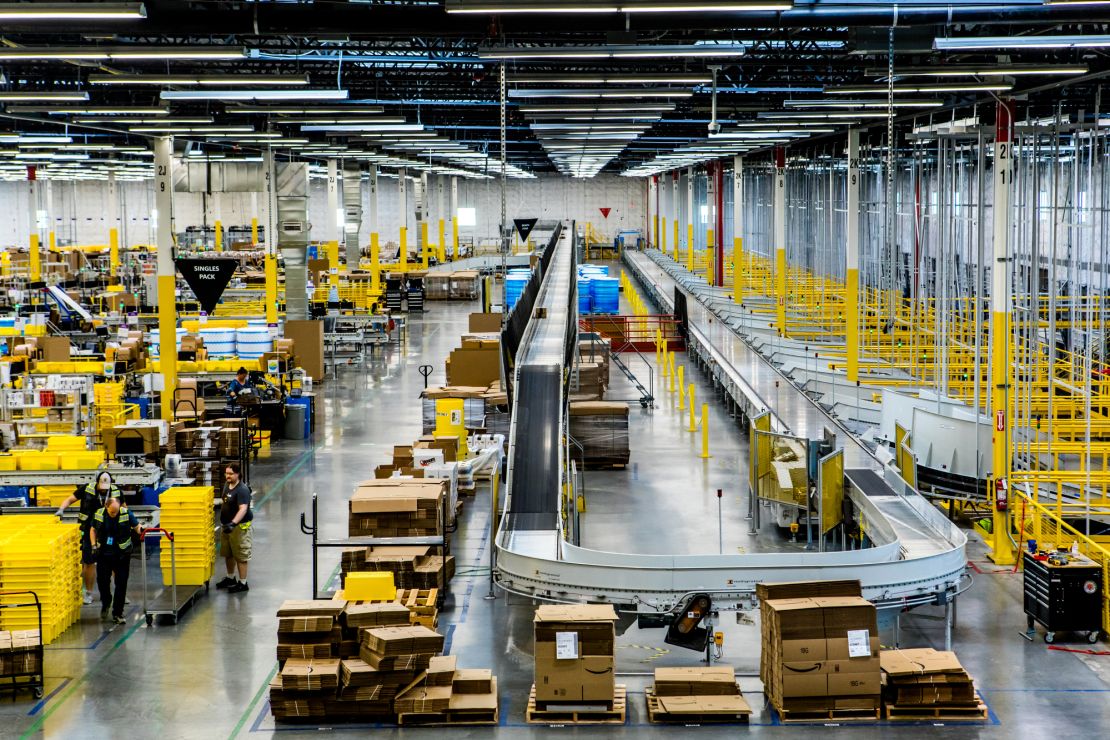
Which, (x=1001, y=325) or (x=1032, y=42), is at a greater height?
(x=1032, y=42)

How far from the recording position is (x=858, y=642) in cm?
936

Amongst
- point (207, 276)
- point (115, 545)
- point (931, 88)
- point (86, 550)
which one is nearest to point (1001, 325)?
point (931, 88)

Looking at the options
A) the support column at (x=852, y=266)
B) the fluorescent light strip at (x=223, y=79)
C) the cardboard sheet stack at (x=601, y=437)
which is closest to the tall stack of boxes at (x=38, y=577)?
the fluorescent light strip at (x=223, y=79)

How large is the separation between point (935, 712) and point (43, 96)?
1200 centimetres

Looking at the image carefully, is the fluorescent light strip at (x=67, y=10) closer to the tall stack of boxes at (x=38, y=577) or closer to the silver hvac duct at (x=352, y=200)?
the tall stack of boxes at (x=38, y=577)

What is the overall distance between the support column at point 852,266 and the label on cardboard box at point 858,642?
44.4 ft

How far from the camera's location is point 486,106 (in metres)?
24.3

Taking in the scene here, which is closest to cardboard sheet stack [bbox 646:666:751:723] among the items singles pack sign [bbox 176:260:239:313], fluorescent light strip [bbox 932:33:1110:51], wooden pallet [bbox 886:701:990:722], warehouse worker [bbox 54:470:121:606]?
wooden pallet [bbox 886:701:990:722]

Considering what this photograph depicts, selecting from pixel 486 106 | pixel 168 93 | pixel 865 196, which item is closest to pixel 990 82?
pixel 168 93

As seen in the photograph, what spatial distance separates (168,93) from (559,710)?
9.42 meters

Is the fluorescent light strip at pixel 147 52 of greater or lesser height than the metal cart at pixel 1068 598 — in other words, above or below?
above

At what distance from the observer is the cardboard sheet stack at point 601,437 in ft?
61.8

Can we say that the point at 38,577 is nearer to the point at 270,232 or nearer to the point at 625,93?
the point at 625,93

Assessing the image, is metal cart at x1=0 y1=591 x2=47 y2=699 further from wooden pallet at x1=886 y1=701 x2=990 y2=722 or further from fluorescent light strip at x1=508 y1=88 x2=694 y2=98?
fluorescent light strip at x1=508 y1=88 x2=694 y2=98
